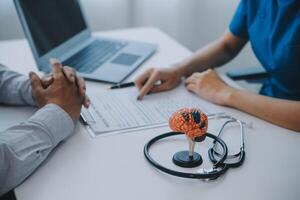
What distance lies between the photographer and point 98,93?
3.41 feet

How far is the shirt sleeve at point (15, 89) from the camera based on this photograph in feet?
3.13

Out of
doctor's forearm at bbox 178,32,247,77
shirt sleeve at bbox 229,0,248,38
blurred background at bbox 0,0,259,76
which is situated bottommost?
blurred background at bbox 0,0,259,76

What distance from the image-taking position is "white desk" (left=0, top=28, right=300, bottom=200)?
657 mm

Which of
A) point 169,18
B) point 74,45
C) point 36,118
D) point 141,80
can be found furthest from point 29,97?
point 169,18

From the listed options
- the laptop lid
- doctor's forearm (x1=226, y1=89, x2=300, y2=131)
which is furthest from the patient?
doctor's forearm (x1=226, y1=89, x2=300, y2=131)

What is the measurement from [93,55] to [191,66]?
1.13 feet

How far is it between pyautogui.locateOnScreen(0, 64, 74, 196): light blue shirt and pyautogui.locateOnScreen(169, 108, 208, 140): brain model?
10.2 inches

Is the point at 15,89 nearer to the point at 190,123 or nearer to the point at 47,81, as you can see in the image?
the point at 47,81

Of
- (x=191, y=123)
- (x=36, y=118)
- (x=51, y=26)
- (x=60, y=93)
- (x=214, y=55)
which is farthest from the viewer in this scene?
(x=214, y=55)

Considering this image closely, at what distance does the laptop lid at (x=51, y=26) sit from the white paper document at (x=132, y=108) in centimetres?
23

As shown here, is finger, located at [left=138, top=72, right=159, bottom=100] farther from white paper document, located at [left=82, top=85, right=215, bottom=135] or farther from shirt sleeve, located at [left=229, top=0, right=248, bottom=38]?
shirt sleeve, located at [left=229, top=0, right=248, bottom=38]

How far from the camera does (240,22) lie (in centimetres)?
124

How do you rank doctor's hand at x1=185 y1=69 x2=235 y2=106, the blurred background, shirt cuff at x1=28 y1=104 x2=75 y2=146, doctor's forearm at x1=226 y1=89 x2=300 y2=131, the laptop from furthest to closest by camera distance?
the blurred background < the laptop < doctor's hand at x1=185 y1=69 x2=235 y2=106 < doctor's forearm at x1=226 y1=89 x2=300 y2=131 < shirt cuff at x1=28 y1=104 x2=75 y2=146

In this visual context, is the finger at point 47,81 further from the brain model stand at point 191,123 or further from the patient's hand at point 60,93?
the brain model stand at point 191,123
